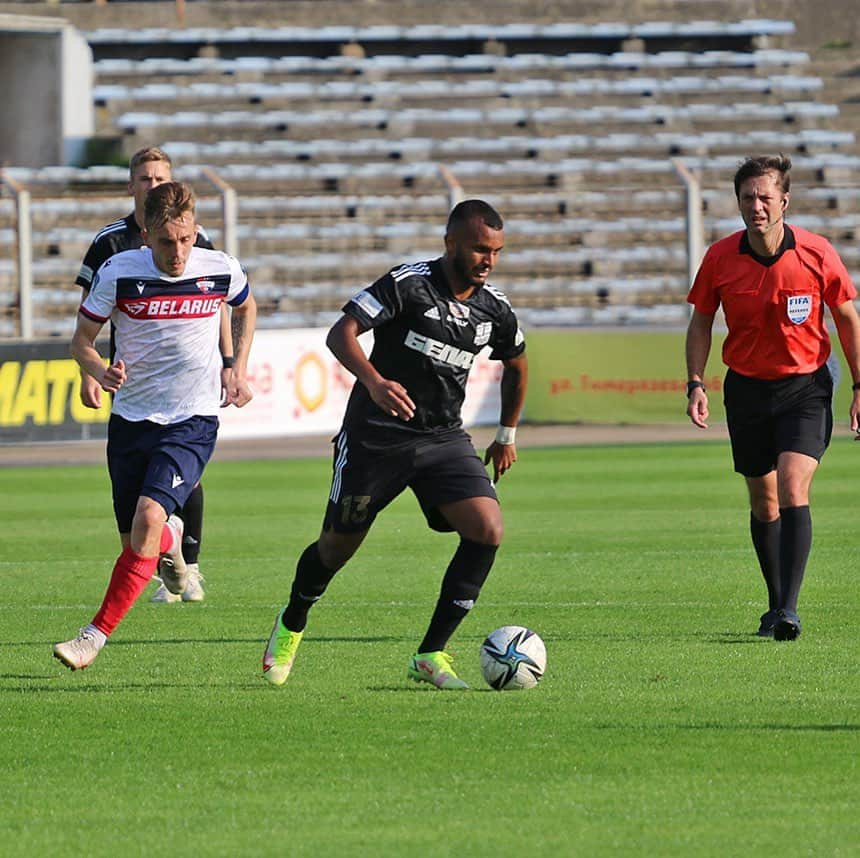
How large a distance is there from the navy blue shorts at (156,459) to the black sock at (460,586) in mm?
1246

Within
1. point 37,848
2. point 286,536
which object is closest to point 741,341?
point 37,848

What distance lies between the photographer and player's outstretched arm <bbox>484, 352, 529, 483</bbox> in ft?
24.1

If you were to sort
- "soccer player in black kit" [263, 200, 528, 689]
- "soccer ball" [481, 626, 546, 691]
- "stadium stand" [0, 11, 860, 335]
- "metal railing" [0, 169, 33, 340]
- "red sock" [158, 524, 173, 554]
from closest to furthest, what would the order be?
"soccer player in black kit" [263, 200, 528, 689]
"soccer ball" [481, 626, 546, 691]
"red sock" [158, 524, 173, 554]
"metal railing" [0, 169, 33, 340]
"stadium stand" [0, 11, 860, 335]

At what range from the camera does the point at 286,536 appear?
13461 mm

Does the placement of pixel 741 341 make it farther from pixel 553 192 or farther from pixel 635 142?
pixel 635 142

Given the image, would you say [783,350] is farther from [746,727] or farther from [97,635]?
[97,635]

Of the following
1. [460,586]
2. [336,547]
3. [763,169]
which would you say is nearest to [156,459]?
[336,547]

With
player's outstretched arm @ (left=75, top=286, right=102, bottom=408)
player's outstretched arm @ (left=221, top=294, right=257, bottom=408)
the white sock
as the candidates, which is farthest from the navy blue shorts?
the white sock

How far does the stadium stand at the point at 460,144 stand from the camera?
28.5m

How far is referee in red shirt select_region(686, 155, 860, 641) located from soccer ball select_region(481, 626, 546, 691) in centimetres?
170

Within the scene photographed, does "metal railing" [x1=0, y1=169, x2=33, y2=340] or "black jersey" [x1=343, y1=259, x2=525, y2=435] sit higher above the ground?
"black jersey" [x1=343, y1=259, x2=525, y2=435]

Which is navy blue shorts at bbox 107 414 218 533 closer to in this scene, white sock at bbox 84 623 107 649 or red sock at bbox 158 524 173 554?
red sock at bbox 158 524 173 554

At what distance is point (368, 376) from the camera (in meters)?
6.81

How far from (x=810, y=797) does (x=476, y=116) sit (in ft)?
90.9
